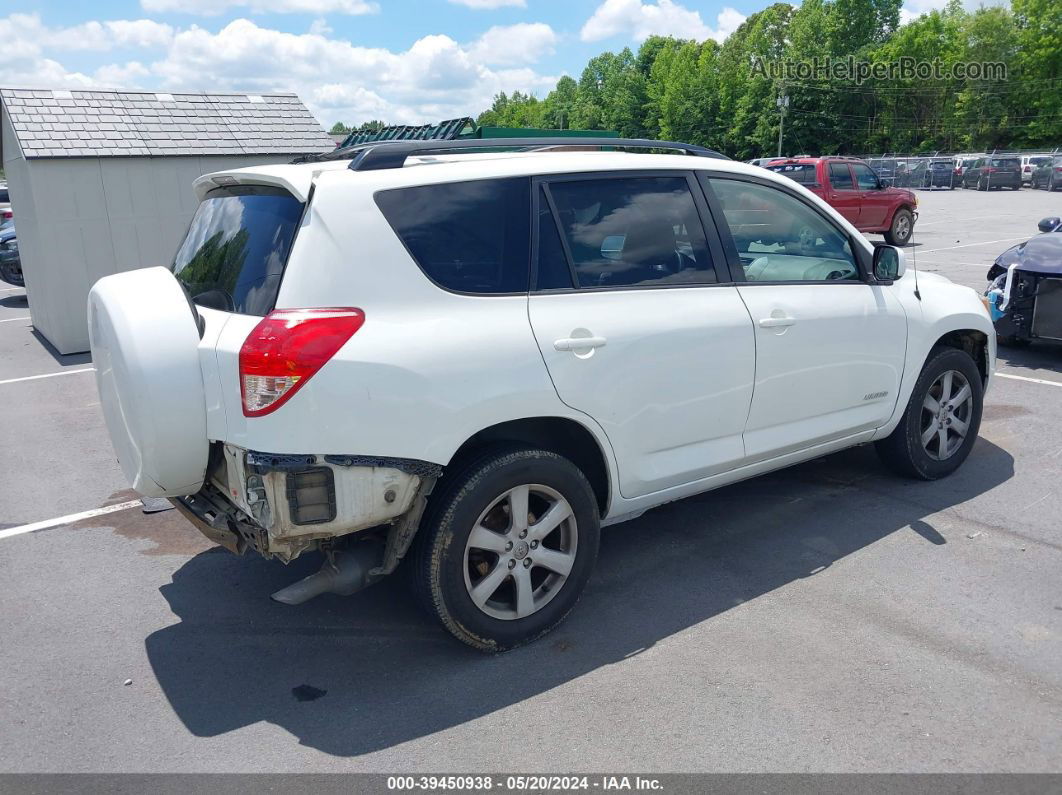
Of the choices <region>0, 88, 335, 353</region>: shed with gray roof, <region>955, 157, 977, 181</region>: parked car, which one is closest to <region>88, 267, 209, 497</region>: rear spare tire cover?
<region>0, 88, 335, 353</region>: shed with gray roof

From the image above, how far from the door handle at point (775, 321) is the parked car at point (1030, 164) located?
4344 cm

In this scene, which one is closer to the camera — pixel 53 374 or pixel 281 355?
pixel 281 355

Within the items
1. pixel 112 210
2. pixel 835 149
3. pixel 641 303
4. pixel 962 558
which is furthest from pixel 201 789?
pixel 835 149

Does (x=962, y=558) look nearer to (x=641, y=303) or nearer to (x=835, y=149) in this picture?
(x=641, y=303)

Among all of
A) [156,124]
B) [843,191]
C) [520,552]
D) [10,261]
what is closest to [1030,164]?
[843,191]

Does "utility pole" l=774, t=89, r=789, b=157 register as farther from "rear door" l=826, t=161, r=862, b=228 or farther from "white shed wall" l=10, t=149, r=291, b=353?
"white shed wall" l=10, t=149, r=291, b=353

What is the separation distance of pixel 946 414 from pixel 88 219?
949 centimetres

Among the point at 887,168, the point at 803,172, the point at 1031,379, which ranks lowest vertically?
the point at 1031,379

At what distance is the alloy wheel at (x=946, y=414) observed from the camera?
512 cm

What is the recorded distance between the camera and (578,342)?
3500 mm

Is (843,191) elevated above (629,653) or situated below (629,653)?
above

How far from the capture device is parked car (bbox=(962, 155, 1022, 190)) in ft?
129

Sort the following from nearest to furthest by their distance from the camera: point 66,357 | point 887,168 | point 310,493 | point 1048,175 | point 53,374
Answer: point 310,493 → point 53,374 → point 66,357 → point 1048,175 → point 887,168

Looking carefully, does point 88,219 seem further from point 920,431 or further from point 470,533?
point 920,431
